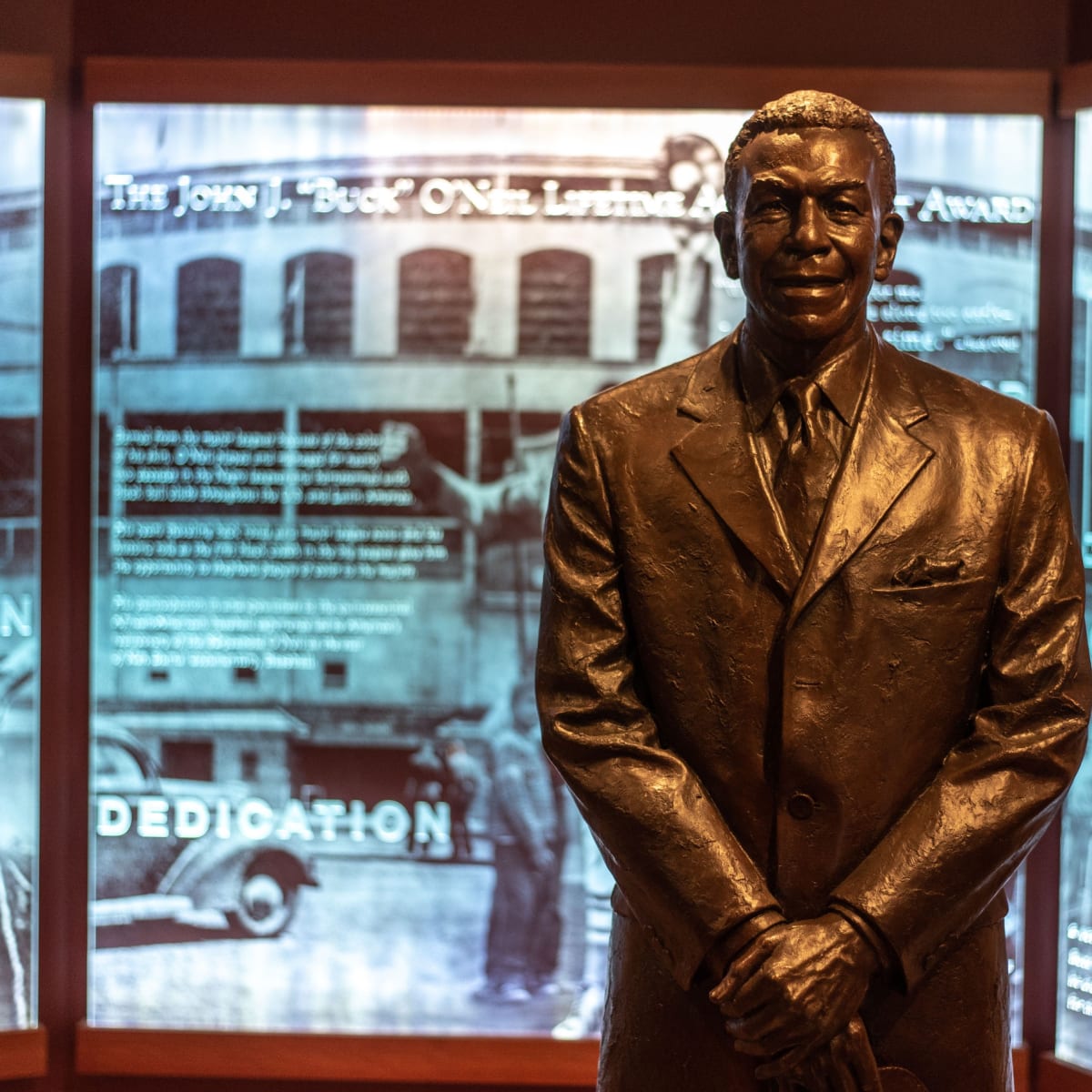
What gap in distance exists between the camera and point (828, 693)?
2285 mm

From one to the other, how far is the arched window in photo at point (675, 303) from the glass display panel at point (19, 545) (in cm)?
178

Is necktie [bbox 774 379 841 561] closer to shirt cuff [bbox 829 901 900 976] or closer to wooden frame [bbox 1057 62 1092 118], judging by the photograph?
shirt cuff [bbox 829 901 900 976]

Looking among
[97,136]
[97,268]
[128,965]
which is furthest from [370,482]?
[128,965]

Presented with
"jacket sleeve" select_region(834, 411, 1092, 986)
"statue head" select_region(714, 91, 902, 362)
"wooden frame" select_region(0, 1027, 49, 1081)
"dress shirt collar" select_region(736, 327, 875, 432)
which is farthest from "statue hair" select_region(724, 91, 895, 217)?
"wooden frame" select_region(0, 1027, 49, 1081)

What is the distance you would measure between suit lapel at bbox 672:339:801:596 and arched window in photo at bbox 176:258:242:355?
6.93 ft

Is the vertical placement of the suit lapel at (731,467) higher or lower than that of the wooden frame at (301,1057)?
higher

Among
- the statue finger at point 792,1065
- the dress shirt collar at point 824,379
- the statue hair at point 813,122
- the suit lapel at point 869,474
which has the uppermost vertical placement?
the statue hair at point 813,122

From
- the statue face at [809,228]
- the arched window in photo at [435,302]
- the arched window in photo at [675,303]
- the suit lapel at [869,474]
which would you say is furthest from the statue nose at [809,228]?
the arched window in photo at [435,302]

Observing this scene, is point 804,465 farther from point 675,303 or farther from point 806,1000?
point 675,303

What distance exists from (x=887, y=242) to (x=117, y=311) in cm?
260

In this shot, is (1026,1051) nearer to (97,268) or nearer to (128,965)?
(128,965)

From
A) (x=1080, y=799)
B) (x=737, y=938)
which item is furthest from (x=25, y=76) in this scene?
(x=1080, y=799)

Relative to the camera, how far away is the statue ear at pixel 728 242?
7.97 ft

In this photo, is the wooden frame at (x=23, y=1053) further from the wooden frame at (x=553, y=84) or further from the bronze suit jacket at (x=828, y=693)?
the wooden frame at (x=553, y=84)
